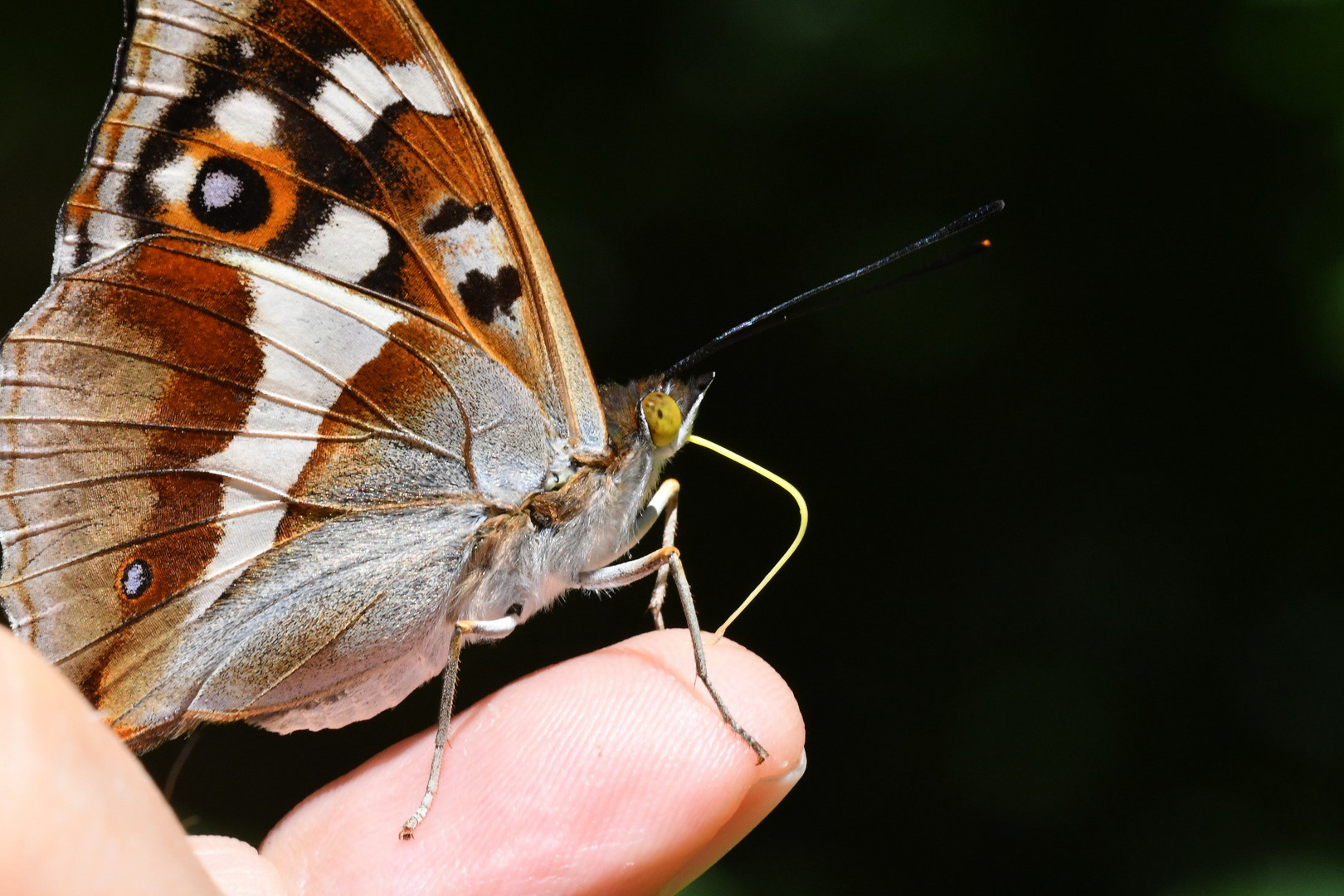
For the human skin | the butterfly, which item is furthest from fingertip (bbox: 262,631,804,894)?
the butterfly

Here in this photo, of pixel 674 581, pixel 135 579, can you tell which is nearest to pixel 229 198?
pixel 135 579

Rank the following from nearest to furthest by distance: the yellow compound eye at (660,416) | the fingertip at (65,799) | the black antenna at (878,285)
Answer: the fingertip at (65,799) → the black antenna at (878,285) → the yellow compound eye at (660,416)

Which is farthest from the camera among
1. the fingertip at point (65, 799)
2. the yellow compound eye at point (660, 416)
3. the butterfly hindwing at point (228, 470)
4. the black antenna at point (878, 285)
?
the yellow compound eye at point (660, 416)

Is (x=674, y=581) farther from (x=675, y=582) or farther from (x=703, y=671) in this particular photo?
(x=703, y=671)

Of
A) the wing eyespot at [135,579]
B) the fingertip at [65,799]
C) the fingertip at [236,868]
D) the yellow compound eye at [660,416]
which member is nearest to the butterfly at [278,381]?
the wing eyespot at [135,579]

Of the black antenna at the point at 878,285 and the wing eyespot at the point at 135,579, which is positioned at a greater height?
the wing eyespot at the point at 135,579

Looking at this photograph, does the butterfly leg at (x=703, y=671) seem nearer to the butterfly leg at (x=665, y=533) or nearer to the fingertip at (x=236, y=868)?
the butterfly leg at (x=665, y=533)

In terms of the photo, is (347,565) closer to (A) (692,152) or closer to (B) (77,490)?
(B) (77,490)
